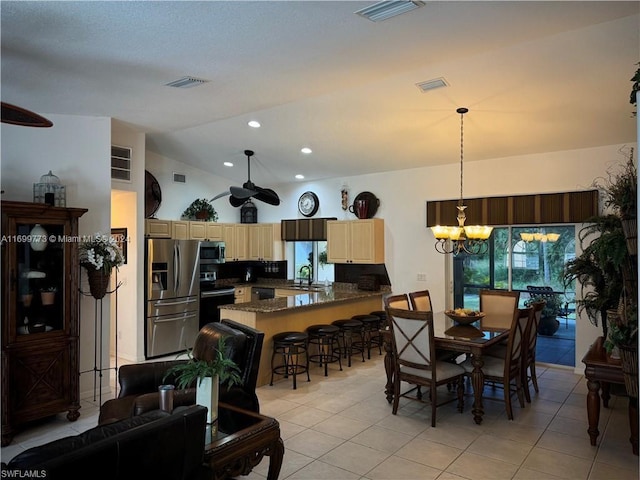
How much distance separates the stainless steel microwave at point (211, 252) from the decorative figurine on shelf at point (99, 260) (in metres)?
2.45

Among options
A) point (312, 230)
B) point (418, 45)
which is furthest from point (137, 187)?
A: point (418, 45)

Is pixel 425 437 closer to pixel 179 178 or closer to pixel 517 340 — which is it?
pixel 517 340

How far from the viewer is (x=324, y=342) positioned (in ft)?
18.7

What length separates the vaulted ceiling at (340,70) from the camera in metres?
2.89

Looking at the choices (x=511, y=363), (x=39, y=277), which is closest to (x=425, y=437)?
(x=511, y=363)

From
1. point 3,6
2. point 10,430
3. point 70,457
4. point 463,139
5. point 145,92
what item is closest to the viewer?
point 70,457

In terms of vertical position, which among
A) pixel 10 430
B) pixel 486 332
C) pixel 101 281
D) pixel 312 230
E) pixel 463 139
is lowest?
pixel 10 430

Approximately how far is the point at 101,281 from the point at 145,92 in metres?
2.01

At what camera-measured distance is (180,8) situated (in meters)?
2.72

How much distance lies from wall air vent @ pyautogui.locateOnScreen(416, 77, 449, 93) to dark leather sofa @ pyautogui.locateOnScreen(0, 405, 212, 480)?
142 inches

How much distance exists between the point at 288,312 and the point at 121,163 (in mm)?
2977

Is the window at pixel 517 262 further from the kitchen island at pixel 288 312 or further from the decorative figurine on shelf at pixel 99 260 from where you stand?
the decorative figurine on shelf at pixel 99 260

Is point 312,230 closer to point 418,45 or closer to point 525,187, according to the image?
point 525,187

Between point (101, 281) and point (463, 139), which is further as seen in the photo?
point (463, 139)
